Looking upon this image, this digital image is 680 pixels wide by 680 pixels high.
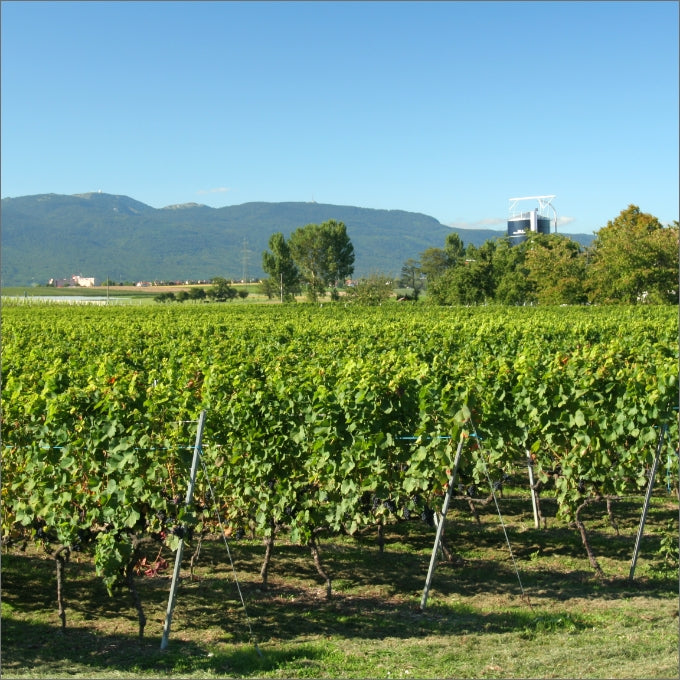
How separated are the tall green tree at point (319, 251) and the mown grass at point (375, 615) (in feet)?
392

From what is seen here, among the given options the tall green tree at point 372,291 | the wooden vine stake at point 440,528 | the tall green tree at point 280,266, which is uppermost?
the tall green tree at point 280,266

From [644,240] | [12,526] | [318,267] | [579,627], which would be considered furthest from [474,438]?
[318,267]

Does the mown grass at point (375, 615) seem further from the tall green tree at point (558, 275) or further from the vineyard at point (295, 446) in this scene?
the tall green tree at point (558, 275)

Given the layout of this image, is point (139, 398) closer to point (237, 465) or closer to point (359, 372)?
point (237, 465)

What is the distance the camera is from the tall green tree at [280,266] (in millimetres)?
119375

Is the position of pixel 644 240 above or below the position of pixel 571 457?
above

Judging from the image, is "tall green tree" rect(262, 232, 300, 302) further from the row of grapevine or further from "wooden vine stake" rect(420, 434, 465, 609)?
"wooden vine stake" rect(420, 434, 465, 609)

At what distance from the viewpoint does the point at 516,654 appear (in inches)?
227

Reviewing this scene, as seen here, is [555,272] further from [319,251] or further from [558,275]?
[319,251]

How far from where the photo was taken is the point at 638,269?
166 feet

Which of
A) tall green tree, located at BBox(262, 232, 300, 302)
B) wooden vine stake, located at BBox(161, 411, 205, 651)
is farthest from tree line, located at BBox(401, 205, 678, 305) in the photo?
tall green tree, located at BBox(262, 232, 300, 302)

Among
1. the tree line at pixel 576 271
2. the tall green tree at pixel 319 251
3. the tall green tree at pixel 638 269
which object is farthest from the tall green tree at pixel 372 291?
the tall green tree at pixel 319 251

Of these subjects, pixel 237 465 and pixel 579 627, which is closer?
pixel 579 627

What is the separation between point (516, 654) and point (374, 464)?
6.54 feet
